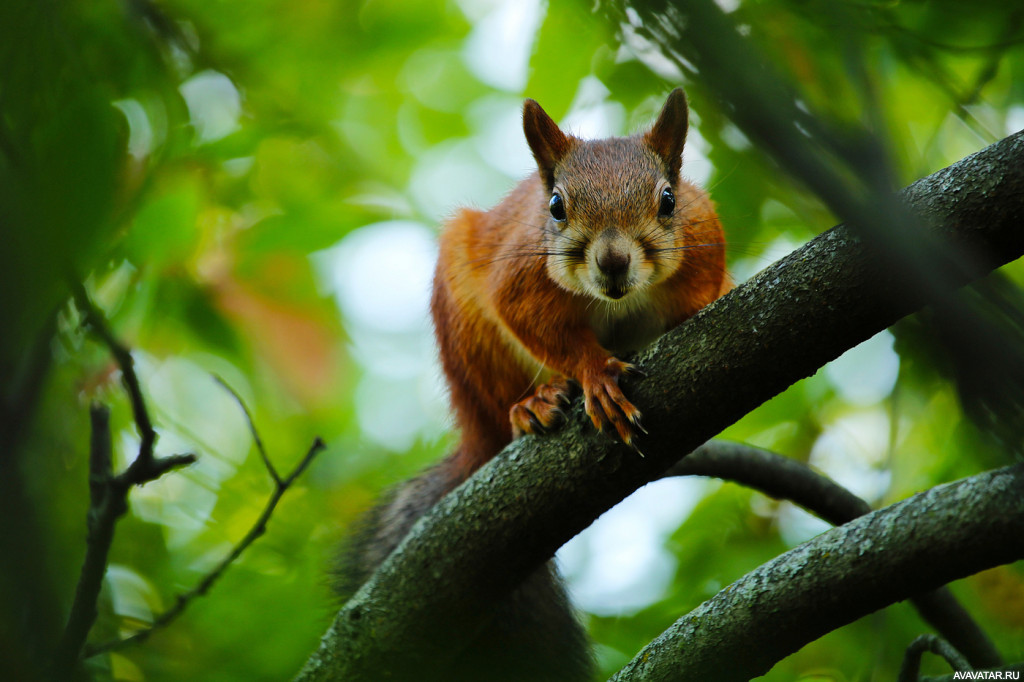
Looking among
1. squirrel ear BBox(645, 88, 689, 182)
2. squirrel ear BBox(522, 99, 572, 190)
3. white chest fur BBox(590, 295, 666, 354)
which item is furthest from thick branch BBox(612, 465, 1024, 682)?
squirrel ear BBox(522, 99, 572, 190)

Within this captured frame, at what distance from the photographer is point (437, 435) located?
508 cm

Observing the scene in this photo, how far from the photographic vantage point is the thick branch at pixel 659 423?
1747mm

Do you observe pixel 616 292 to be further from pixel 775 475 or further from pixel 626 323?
pixel 775 475

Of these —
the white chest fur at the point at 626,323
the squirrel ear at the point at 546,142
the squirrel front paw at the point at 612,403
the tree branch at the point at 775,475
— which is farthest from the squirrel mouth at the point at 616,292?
the tree branch at the point at 775,475

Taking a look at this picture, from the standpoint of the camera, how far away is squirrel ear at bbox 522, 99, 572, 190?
10.00ft

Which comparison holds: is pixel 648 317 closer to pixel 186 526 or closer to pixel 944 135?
pixel 944 135

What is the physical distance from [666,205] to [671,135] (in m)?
0.36

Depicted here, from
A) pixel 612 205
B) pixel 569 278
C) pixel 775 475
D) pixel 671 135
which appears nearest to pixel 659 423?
pixel 569 278

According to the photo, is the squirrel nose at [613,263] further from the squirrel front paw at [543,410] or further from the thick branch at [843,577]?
the thick branch at [843,577]

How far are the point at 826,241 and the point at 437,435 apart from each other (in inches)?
136

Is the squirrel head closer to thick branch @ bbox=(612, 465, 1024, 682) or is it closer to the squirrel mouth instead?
the squirrel mouth

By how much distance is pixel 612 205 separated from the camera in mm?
2781

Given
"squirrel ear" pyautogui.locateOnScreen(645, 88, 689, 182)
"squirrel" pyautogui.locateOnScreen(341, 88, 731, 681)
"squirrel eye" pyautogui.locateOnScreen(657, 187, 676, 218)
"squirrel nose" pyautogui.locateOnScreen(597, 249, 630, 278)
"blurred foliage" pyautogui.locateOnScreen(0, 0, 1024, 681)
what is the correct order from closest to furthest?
"blurred foliage" pyautogui.locateOnScreen(0, 0, 1024, 681), "squirrel nose" pyautogui.locateOnScreen(597, 249, 630, 278), "squirrel" pyautogui.locateOnScreen(341, 88, 731, 681), "squirrel eye" pyautogui.locateOnScreen(657, 187, 676, 218), "squirrel ear" pyautogui.locateOnScreen(645, 88, 689, 182)

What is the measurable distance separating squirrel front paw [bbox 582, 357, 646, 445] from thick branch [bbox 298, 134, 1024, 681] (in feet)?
0.13
